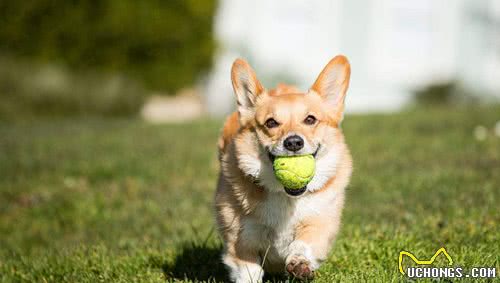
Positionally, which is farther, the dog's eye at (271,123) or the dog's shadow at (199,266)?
the dog's shadow at (199,266)

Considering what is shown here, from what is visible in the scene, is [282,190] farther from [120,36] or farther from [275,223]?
[120,36]

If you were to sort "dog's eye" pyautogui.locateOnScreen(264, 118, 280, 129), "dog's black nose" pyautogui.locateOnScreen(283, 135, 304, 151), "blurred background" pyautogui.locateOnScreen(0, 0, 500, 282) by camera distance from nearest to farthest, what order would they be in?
"dog's black nose" pyautogui.locateOnScreen(283, 135, 304, 151) → "dog's eye" pyautogui.locateOnScreen(264, 118, 280, 129) → "blurred background" pyautogui.locateOnScreen(0, 0, 500, 282)

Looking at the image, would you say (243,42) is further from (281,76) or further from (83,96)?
(83,96)

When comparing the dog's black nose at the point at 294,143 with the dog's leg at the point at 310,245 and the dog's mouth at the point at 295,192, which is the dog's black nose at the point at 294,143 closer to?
the dog's mouth at the point at 295,192

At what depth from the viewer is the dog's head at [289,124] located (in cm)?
352

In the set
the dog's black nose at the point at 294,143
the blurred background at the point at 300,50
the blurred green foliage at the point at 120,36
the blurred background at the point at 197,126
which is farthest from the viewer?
the blurred background at the point at 300,50

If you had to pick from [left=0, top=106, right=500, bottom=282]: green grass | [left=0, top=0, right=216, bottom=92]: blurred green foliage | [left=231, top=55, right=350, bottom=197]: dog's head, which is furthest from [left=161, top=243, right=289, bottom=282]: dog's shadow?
[left=0, top=0, right=216, bottom=92]: blurred green foliage

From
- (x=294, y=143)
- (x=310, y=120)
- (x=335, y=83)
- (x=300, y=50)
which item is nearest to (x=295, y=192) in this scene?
(x=294, y=143)

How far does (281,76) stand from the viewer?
18.1m

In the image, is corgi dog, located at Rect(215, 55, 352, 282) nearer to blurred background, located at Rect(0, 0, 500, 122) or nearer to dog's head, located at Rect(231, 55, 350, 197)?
dog's head, located at Rect(231, 55, 350, 197)

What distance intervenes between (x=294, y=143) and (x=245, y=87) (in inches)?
28.6

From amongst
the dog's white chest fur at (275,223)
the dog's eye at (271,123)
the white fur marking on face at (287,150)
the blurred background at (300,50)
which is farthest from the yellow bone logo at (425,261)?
the blurred background at (300,50)

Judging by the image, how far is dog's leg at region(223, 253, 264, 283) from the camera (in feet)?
11.2

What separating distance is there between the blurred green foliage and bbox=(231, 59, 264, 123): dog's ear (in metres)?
12.2
